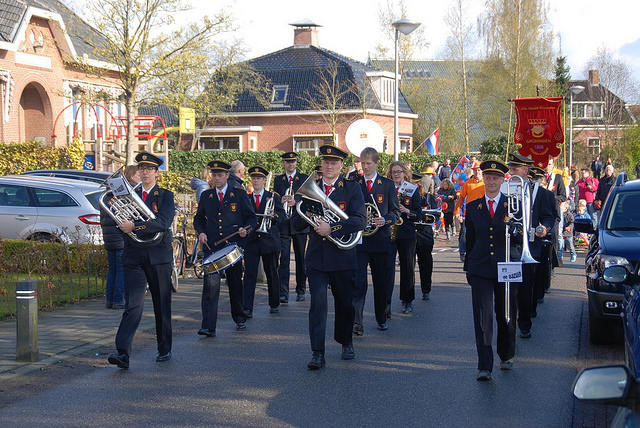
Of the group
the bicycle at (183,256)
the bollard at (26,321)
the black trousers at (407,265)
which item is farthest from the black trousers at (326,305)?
the bicycle at (183,256)

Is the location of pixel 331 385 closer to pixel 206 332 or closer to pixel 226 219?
pixel 206 332

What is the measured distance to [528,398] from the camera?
22.2 feet

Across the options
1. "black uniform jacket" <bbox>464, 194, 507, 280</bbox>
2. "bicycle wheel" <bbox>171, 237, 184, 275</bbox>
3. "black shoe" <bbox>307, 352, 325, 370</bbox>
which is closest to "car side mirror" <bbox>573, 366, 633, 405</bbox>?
"black uniform jacket" <bbox>464, 194, 507, 280</bbox>

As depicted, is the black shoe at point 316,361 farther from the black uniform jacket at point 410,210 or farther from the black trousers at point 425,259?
the black trousers at point 425,259

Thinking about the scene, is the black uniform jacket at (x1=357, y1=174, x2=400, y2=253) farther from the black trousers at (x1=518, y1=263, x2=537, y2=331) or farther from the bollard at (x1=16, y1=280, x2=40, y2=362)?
the bollard at (x1=16, y1=280, x2=40, y2=362)

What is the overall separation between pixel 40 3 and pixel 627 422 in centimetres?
3263

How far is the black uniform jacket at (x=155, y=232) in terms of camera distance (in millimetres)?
7898

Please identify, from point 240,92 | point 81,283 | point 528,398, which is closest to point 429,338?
point 528,398

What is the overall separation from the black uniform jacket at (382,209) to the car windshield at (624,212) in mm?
→ 2340

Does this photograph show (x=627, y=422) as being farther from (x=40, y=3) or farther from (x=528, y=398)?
(x=40, y=3)

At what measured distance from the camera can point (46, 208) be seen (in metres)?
14.5

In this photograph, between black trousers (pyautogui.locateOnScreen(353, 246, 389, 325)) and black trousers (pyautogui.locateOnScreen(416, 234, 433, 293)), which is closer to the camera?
black trousers (pyautogui.locateOnScreen(353, 246, 389, 325))

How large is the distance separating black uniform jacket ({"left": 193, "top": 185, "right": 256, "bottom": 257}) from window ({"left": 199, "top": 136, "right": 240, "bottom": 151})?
43169 mm

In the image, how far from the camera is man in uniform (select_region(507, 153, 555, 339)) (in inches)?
364
